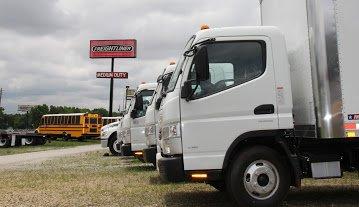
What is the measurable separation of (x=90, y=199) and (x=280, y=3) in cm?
486

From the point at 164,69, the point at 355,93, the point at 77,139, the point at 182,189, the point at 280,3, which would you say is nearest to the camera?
the point at 355,93

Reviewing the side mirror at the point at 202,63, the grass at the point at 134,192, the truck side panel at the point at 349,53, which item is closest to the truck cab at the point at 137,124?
the grass at the point at 134,192

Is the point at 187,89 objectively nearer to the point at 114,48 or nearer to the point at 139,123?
the point at 139,123

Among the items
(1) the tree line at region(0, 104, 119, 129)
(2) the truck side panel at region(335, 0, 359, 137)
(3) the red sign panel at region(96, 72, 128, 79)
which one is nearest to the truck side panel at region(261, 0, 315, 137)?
(2) the truck side panel at region(335, 0, 359, 137)

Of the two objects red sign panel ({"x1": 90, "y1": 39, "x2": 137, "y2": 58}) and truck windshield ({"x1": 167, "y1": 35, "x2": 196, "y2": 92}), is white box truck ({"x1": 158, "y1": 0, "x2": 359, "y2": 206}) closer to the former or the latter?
truck windshield ({"x1": 167, "y1": 35, "x2": 196, "y2": 92})

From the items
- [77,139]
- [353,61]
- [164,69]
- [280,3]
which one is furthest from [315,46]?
[77,139]

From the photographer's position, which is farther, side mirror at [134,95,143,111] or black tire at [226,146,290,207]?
side mirror at [134,95,143,111]

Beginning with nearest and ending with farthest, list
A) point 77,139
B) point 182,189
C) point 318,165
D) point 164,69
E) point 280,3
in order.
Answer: point 318,165
point 280,3
point 182,189
point 164,69
point 77,139

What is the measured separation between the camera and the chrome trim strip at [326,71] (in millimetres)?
6578

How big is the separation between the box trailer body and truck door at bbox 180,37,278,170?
55cm

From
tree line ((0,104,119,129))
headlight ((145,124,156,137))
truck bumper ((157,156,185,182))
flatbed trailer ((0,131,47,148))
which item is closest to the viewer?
truck bumper ((157,156,185,182))

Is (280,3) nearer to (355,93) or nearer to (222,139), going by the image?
(355,93)

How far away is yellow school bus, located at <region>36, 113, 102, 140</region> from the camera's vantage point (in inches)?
1875

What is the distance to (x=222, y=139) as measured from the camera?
678 cm
